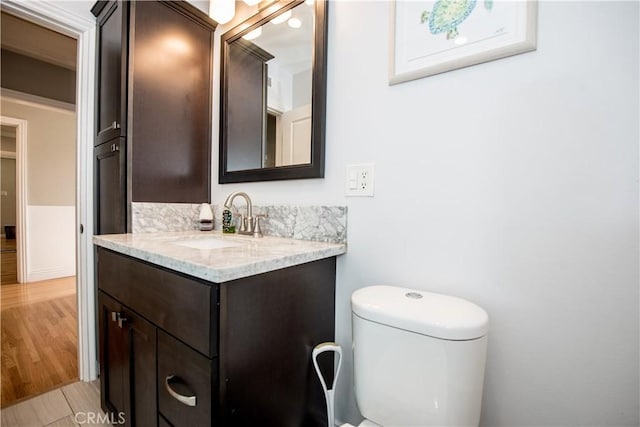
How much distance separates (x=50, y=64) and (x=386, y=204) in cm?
377

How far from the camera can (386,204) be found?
955 millimetres

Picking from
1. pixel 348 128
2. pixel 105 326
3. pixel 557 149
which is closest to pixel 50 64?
pixel 105 326

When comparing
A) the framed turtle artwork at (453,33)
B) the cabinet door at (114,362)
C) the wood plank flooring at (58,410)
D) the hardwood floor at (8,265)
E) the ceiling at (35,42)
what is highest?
the ceiling at (35,42)

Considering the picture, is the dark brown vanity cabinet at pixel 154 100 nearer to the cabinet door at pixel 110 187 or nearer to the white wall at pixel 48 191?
the cabinet door at pixel 110 187

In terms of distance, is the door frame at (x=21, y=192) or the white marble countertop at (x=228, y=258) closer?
the white marble countertop at (x=228, y=258)

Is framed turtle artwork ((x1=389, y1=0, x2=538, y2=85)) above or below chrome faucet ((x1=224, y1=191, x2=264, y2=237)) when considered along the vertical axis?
above

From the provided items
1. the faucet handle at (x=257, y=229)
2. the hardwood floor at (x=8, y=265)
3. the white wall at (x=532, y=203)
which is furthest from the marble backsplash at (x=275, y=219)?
the hardwood floor at (x=8, y=265)

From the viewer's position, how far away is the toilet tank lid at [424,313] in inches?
23.6

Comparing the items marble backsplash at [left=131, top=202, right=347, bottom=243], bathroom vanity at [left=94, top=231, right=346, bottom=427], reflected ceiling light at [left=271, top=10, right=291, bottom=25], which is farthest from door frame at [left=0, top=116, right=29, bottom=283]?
reflected ceiling light at [left=271, top=10, right=291, bottom=25]

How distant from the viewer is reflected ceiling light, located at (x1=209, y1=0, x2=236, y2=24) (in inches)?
51.9

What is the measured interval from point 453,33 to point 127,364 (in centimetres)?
154

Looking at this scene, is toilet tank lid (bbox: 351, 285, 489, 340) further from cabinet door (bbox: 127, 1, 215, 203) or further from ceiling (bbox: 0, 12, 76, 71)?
ceiling (bbox: 0, 12, 76, 71)

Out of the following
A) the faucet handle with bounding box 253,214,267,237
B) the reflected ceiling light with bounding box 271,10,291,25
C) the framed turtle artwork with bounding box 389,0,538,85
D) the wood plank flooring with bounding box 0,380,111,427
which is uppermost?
the reflected ceiling light with bounding box 271,10,291,25

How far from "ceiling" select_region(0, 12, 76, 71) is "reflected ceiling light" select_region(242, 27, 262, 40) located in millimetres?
1656
